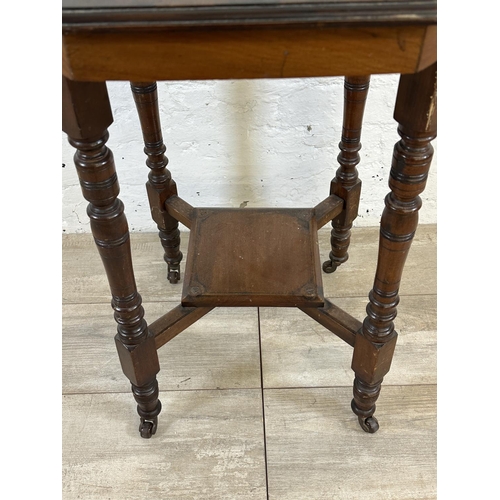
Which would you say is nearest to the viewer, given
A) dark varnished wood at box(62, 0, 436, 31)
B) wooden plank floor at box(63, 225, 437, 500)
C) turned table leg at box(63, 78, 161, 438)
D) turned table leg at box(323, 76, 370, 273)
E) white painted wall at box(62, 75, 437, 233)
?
dark varnished wood at box(62, 0, 436, 31)

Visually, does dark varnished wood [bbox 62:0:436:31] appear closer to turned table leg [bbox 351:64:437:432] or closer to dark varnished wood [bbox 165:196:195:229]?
turned table leg [bbox 351:64:437:432]

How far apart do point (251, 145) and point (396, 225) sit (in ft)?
1.97

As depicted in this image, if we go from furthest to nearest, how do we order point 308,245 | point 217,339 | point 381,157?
point 381,157
point 217,339
point 308,245

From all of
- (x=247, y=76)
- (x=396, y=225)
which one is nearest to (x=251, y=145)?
(x=396, y=225)

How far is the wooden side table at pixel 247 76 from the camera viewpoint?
1.77 feet

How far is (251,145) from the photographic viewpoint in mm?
1292

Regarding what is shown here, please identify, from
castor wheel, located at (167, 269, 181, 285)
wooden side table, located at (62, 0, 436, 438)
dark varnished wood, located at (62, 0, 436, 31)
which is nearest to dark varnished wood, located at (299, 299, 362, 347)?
wooden side table, located at (62, 0, 436, 438)

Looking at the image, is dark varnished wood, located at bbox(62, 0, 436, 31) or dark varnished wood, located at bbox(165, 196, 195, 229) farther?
dark varnished wood, located at bbox(165, 196, 195, 229)

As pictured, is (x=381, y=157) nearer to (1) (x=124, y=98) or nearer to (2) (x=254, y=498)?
(1) (x=124, y=98)

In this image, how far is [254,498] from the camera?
914mm

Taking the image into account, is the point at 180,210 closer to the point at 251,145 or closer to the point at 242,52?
the point at 251,145

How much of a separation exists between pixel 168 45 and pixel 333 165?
0.82 m

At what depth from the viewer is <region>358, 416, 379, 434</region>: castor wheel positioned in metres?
0.99

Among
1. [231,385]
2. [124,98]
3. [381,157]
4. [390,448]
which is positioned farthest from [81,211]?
[390,448]
